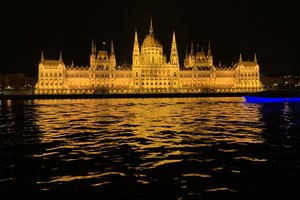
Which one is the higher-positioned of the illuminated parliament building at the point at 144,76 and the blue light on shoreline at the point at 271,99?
the illuminated parliament building at the point at 144,76

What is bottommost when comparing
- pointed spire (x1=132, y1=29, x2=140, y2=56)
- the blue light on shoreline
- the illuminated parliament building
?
the blue light on shoreline

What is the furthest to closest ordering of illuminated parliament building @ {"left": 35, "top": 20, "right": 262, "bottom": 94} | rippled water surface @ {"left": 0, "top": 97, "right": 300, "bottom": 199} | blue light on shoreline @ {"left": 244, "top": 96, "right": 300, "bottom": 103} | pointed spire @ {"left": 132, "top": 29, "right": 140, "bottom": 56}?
pointed spire @ {"left": 132, "top": 29, "right": 140, "bottom": 56}
illuminated parliament building @ {"left": 35, "top": 20, "right": 262, "bottom": 94}
blue light on shoreline @ {"left": 244, "top": 96, "right": 300, "bottom": 103}
rippled water surface @ {"left": 0, "top": 97, "right": 300, "bottom": 199}

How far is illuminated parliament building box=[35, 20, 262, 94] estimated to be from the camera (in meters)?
152

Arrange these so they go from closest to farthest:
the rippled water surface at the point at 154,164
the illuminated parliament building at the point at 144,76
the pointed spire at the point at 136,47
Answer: the rippled water surface at the point at 154,164 < the illuminated parliament building at the point at 144,76 < the pointed spire at the point at 136,47

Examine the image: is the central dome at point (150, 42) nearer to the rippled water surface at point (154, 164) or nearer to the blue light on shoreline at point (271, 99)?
the blue light on shoreline at point (271, 99)

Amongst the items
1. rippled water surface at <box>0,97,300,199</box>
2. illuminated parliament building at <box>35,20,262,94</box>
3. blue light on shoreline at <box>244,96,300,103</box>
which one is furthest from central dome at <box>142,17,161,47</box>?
rippled water surface at <box>0,97,300,199</box>

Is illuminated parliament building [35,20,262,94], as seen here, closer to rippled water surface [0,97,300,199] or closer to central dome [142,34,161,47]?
central dome [142,34,161,47]

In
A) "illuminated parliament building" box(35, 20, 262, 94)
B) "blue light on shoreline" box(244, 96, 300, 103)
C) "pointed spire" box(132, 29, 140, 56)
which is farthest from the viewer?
"pointed spire" box(132, 29, 140, 56)

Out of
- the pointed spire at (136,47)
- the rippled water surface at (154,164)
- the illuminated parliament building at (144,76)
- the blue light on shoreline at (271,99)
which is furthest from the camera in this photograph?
the pointed spire at (136,47)

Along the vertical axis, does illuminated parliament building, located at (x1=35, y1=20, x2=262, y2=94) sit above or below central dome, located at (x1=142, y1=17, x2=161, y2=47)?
below

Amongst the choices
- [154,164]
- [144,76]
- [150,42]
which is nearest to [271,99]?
[154,164]

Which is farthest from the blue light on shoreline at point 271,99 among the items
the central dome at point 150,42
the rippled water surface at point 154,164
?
the central dome at point 150,42

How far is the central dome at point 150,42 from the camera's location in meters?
164

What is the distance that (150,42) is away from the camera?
164625 millimetres
